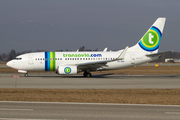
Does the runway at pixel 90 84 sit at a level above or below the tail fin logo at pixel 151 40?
below

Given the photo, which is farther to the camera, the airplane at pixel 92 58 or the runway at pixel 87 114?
the airplane at pixel 92 58

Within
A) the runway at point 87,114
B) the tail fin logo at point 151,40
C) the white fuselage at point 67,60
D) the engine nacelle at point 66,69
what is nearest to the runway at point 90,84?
the engine nacelle at point 66,69

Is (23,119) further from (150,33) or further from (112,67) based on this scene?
(150,33)

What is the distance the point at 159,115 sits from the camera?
887cm

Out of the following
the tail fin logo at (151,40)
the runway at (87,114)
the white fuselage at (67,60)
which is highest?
the tail fin logo at (151,40)

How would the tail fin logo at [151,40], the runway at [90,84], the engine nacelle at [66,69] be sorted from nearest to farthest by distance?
the runway at [90,84]
the engine nacelle at [66,69]
the tail fin logo at [151,40]

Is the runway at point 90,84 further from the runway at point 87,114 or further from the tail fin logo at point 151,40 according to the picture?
the runway at point 87,114

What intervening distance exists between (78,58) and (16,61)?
867 cm

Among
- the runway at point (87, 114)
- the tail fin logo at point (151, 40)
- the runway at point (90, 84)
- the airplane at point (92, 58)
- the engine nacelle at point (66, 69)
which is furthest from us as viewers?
the tail fin logo at point (151, 40)

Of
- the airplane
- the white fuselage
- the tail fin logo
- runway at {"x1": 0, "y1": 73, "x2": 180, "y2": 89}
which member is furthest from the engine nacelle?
the tail fin logo

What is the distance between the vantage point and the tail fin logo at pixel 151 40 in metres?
32.3

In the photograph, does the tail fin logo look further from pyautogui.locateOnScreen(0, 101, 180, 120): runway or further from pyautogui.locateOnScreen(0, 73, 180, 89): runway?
pyautogui.locateOnScreen(0, 101, 180, 120): runway

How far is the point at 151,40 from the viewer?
32.4 meters

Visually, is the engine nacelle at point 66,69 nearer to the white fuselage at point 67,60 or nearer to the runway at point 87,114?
the white fuselage at point 67,60
